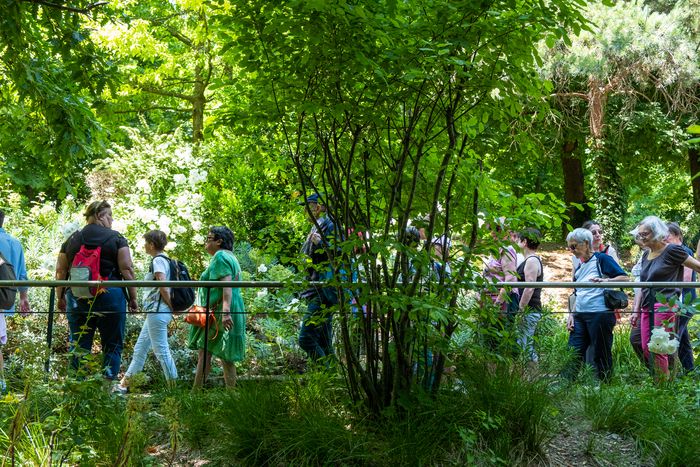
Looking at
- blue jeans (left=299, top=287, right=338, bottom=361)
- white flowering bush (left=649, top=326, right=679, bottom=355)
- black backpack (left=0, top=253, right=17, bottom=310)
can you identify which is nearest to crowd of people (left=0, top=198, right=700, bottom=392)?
blue jeans (left=299, top=287, right=338, bottom=361)

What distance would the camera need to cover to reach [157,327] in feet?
22.5

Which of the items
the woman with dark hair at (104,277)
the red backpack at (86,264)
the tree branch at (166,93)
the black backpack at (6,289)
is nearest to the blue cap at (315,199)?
the woman with dark hair at (104,277)

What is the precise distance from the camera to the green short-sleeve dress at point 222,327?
6504 millimetres

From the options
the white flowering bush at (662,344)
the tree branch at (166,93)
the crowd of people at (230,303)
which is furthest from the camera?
the tree branch at (166,93)

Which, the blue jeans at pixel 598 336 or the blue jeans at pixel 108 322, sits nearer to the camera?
the blue jeans at pixel 108 322

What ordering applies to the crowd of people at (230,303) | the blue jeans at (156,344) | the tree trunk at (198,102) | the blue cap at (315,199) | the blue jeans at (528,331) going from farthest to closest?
the tree trunk at (198,102)
the blue jeans at (156,344)
the crowd of people at (230,303)
the blue jeans at (528,331)
the blue cap at (315,199)

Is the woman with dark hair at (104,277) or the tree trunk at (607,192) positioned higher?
the tree trunk at (607,192)

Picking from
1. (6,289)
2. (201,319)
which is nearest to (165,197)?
(6,289)

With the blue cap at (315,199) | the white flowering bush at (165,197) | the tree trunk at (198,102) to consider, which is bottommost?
the blue cap at (315,199)

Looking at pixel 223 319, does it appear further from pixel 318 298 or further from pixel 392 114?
pixel 392 114

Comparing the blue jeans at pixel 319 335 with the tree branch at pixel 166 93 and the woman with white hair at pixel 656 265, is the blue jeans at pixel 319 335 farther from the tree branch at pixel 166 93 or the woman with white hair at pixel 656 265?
the tree branch at pixel 166 93

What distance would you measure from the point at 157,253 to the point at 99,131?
1.27 meters

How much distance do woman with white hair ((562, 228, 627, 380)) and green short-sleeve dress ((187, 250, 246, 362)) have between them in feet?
9.54

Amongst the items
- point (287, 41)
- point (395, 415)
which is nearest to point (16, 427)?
point (395, 415)
